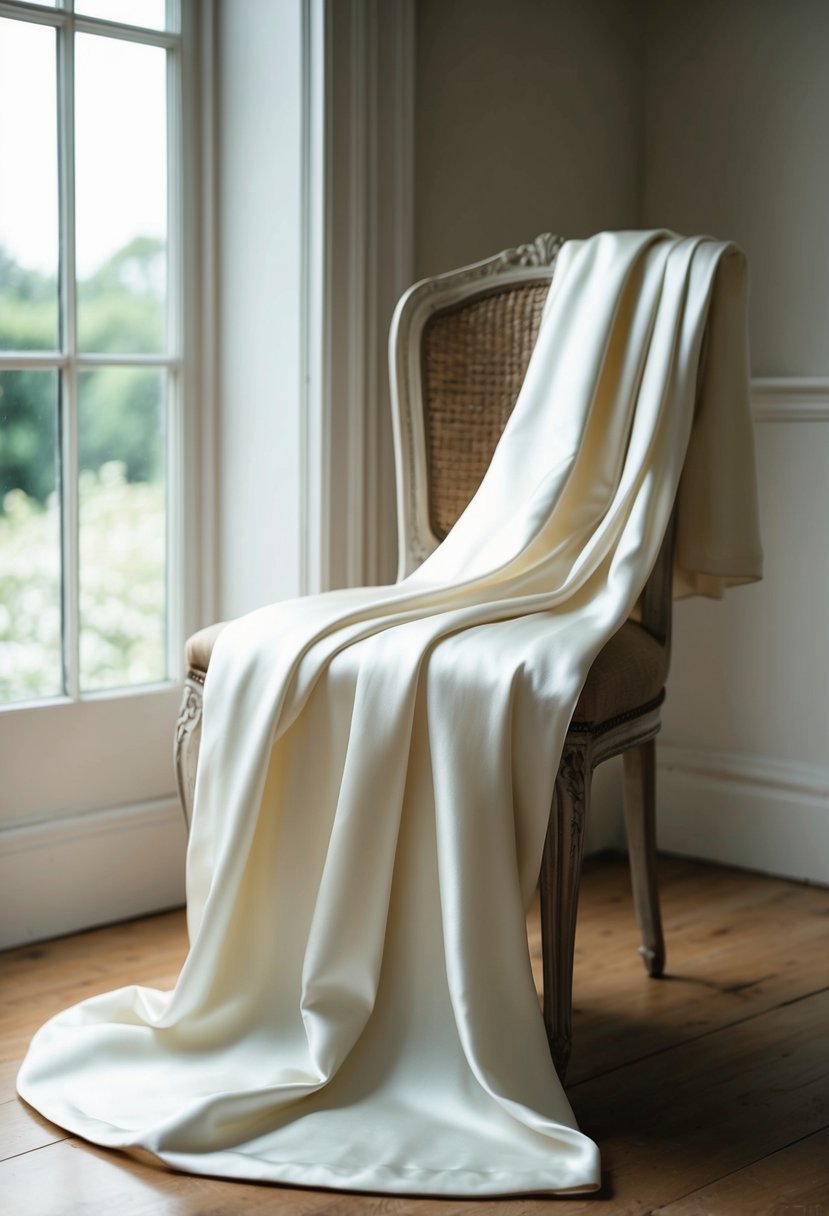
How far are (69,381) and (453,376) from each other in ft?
2.18

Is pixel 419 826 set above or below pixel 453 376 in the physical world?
below

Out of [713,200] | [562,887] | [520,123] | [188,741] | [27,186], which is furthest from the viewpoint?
[713,200]

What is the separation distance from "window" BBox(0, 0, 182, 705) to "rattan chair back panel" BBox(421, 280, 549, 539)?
51 centimetres

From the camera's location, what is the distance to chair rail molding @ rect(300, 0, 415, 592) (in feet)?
8.17

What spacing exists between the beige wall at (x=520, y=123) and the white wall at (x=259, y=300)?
0.87 feet

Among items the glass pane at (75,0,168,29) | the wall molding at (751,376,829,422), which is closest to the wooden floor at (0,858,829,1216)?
the wall molding at (751,376,829,422)

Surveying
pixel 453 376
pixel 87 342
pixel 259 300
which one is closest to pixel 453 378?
pixel 453 376

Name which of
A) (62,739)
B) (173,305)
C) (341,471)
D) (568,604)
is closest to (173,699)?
(62,739)

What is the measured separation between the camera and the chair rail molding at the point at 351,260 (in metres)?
2.49

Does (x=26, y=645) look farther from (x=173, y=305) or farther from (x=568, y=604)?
(x=568, y=604)

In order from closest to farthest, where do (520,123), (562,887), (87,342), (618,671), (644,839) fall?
(562,887)
(618,671)
(644,839)
(87,342)
(520,123)

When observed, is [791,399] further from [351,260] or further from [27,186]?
[27,186]

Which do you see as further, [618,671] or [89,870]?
[89,870]

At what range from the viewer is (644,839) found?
7.56 feet
